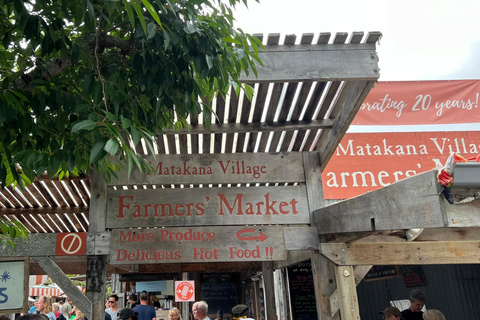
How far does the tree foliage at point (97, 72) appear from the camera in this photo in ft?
8.17

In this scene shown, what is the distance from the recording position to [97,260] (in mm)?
5195

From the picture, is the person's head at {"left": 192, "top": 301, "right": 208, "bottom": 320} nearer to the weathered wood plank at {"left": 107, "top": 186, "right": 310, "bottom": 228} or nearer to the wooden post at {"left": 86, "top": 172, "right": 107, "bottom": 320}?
the weathered wood plank at {"left": 107, "top": 186, "right": 310, "bottom": 228}

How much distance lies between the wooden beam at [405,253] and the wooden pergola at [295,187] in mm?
11

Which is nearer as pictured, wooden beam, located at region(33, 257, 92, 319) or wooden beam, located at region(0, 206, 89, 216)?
wooden beam, located at region(33, 257, 92, 319)

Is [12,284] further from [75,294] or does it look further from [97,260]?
[97,260]

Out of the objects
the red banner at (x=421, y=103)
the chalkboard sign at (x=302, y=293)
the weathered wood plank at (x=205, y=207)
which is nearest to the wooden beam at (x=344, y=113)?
the weathered wood plank at (x=205, y=207)

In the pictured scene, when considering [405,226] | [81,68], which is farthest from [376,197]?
[81,68]

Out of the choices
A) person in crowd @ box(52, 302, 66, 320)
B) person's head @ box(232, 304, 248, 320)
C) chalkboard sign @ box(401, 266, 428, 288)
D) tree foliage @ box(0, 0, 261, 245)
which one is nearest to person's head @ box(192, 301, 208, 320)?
person's head @ box(232, 304, 248, 320)

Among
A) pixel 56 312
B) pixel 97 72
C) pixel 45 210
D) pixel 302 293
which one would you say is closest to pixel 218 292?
pixel 56 312

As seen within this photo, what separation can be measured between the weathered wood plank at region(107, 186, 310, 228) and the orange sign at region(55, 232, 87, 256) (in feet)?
1.18

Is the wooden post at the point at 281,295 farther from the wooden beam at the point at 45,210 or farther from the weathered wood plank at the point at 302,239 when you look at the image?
the wooden beam at the point at 45,210

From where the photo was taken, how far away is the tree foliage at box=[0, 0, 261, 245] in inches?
98.0

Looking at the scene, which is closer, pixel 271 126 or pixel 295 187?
pixel 271 126

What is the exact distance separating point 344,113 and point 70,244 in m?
3.49
